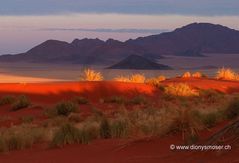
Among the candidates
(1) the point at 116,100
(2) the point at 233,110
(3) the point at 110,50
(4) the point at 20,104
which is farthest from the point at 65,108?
(3) the point at 110,50

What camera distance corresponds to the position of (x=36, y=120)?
28.9 metres

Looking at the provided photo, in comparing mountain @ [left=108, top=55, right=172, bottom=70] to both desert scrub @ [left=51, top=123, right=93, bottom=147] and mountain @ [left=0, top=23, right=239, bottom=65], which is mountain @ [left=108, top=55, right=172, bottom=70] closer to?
mountain @ [left=0, top=23, right=239, bottom=65]

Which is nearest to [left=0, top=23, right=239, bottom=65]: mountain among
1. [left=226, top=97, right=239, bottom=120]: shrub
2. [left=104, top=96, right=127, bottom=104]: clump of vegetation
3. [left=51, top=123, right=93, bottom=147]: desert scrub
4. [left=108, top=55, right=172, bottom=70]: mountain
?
[left=108, top=55, right=172, bottom=70]: mountain

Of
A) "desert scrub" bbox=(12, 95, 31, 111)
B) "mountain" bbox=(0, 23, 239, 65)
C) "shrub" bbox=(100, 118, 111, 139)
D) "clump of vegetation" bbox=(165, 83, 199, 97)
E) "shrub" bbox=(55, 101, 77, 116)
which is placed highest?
"shrub" bbox=(100, 118, 111, 139)

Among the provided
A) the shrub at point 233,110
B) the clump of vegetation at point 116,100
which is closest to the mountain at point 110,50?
the clump of vegetation at point 116,100

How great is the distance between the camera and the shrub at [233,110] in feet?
50.9

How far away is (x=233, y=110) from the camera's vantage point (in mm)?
15688

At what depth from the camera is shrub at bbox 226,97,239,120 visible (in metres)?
15.5

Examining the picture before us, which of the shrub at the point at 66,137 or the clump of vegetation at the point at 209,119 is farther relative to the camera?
the shrub at the point at 66,137

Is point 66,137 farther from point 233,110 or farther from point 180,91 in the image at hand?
point 180,91

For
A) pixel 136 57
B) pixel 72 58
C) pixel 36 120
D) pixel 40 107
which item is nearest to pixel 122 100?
pixel 40 107

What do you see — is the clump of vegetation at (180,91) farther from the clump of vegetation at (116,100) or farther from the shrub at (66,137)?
the shrub at (66,137)

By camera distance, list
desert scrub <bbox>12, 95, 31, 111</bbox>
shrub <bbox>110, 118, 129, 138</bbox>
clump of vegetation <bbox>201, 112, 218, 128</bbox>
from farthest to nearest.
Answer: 1. desert scrub <bbox>12, 95, 31, 111</bbox>
2. shrub <bbox>110, 118, 129, 138</bbox>
3. clump of vegetation <bbox>201, 112, 218, 128</bbox>

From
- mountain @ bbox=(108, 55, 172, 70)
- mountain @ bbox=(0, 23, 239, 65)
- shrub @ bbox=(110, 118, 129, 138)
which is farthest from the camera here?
mountain @ bbox=(0, 23, 239, 65)
